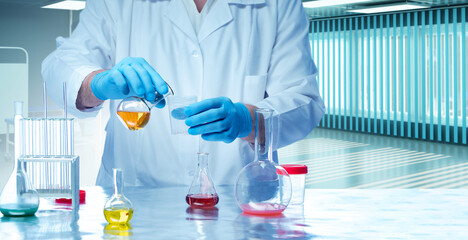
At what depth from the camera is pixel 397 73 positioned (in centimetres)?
1080

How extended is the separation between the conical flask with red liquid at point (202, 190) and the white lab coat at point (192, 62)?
0.43 m

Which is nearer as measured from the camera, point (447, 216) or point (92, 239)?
point (92, 239)

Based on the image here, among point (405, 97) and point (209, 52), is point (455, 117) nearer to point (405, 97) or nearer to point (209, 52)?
point (405, 97)

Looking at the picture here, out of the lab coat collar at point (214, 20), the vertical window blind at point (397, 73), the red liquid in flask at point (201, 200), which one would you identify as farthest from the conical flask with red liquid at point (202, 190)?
the vertical window blind at point (397, 73)

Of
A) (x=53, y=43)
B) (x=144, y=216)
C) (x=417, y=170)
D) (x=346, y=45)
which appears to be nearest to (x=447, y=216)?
(x=144, y=216)

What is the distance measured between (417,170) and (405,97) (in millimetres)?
3803

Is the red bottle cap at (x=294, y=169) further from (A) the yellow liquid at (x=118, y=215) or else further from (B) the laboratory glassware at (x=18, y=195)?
(B) the laboratory glassware at (x=18, y=195)

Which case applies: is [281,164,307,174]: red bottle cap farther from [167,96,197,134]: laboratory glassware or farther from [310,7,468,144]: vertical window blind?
[310,7,468,144]: vertical window blind

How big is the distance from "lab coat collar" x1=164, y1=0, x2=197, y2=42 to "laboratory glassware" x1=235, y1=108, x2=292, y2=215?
2.37 feet

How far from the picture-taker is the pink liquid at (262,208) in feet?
5.07

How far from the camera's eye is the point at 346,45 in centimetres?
1197

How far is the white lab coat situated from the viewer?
7.00 feet

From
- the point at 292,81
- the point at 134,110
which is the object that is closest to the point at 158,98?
the point at 134,110

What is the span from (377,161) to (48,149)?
6.80 m
